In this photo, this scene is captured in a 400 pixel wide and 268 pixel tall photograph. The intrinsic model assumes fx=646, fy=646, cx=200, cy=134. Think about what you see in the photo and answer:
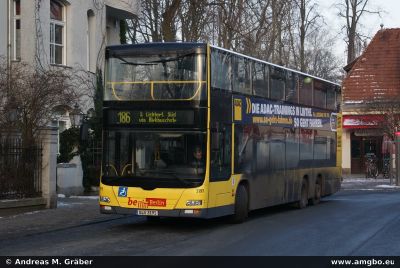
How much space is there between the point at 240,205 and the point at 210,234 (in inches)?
69.6

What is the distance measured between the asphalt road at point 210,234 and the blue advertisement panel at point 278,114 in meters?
2.48

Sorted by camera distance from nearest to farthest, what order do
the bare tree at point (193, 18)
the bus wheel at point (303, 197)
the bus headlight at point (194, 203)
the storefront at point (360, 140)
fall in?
the bus headlight at point (194, 203) → the bus wheel at point (303, 197) → the bare tree at point (193, 18) → the storefront at point (360, 140)

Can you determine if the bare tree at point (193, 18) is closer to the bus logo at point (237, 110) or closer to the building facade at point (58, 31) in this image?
the building facade at point (58, 31)

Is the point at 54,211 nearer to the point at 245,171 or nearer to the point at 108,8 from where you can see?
the point at 245,171

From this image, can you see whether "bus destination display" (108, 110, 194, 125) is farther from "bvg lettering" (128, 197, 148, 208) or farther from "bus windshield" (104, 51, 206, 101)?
"bvg lettering" (128, 197, 148, 208)

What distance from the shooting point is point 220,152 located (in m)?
13.8

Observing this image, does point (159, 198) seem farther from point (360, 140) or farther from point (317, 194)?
point (360, 140)

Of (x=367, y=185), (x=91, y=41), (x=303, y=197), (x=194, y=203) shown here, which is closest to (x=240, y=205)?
(x=194, y=203)

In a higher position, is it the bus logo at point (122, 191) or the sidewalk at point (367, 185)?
the bus logo at point (122, 191)

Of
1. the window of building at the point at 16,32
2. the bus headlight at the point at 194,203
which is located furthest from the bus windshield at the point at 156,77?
the window of building at the point at 16,32

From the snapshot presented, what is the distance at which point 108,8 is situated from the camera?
28.3 meters

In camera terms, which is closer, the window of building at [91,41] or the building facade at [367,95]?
the window of building at [91,41]

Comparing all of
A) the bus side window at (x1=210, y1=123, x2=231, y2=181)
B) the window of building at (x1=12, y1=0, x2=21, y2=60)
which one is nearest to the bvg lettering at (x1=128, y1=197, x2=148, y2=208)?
the bus side window at (x1=210, y1=123, x2=231, y2=181)

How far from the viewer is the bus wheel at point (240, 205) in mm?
14742
